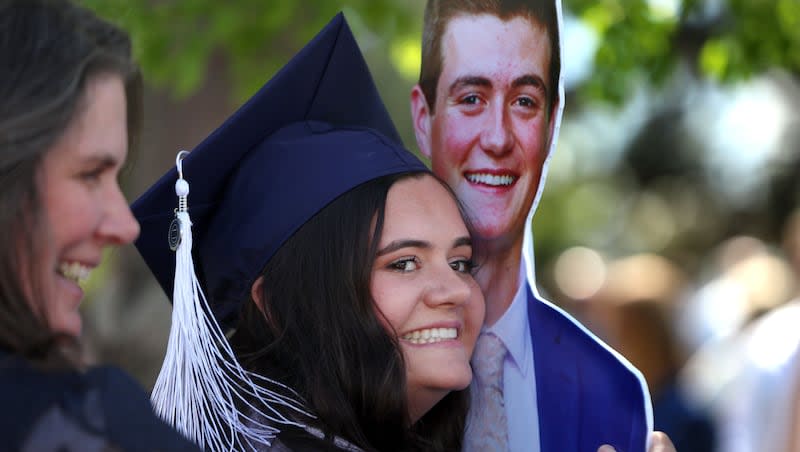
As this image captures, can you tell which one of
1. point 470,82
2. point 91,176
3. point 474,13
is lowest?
point 91,176

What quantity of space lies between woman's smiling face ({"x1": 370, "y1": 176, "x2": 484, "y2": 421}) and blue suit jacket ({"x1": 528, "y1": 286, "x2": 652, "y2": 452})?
0.17 metres

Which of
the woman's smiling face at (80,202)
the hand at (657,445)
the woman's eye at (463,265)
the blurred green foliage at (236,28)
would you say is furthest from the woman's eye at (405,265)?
the blurred green foliage at (236,28)

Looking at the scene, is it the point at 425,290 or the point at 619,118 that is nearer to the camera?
the point at 425,290

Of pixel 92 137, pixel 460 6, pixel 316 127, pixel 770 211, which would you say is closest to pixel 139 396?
pixel 92 137

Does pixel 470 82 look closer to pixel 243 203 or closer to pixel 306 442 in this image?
pixel 243 203

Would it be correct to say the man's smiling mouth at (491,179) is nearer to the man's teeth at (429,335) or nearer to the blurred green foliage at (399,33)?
the man's teeth at (429,335)

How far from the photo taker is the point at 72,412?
63.8 inches

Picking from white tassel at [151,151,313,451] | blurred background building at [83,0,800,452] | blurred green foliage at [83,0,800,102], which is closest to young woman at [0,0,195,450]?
blurred background building at [83,0,800,452]

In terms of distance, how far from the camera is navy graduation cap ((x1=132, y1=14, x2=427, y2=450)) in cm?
237

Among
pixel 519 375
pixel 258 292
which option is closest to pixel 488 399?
pixel 519 375

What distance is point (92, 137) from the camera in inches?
69.5

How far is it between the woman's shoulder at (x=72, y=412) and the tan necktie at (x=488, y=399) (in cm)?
102

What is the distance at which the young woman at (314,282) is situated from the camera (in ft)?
7.82

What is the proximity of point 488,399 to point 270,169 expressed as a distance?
706mm
